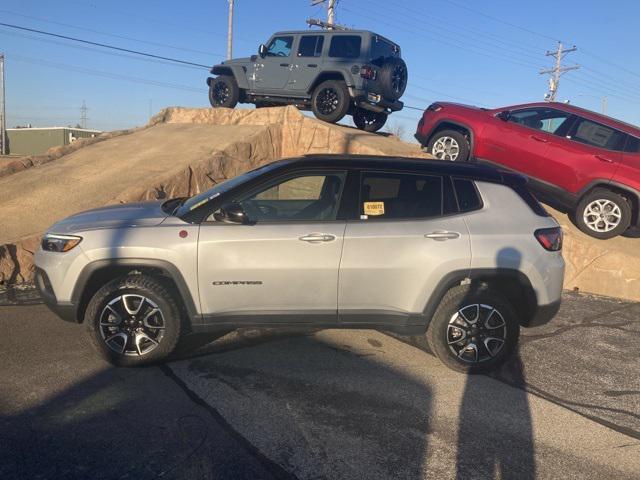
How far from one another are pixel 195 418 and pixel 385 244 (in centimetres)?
182

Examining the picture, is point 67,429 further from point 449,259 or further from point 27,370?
point 449,259

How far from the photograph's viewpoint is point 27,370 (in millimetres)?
3824

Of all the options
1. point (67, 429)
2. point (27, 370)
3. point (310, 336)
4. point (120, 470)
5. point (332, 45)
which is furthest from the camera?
point (332, 45)

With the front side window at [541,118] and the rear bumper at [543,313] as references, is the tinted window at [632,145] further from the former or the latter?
the rear bumper at [543,313]

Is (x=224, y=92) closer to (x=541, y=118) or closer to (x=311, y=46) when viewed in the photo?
(x=311, y=46)

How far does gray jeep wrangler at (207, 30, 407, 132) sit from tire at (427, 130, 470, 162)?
2.44m

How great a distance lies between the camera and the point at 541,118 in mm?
8078

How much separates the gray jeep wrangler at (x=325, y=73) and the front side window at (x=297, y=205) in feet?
23.0

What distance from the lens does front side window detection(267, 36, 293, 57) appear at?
11.5 m

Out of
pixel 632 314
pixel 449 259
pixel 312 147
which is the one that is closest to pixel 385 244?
pixel 449 259

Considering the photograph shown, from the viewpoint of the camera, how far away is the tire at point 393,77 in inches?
427

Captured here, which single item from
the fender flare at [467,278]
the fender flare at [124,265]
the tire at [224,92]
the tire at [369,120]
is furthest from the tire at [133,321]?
the tire at [369,120]

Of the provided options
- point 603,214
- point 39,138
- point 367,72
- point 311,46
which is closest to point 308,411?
point 603,214

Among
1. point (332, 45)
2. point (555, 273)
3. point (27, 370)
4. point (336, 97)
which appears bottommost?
point (27, 370)
